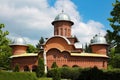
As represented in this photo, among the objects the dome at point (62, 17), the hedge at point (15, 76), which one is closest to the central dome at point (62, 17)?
the dome at point (62, 17)

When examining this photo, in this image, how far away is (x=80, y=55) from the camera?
48.5 meters

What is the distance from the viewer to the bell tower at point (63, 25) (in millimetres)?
54312

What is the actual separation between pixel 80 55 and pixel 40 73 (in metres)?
10.0

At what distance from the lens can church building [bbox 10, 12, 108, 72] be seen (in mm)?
48094

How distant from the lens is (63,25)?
54.5m

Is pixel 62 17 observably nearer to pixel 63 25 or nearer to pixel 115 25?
pixel 63 25

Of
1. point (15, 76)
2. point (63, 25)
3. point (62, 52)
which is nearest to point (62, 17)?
point (63, 25)

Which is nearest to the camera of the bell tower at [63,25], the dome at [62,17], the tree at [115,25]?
the tree at [115,25]

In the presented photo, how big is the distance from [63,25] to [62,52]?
795 centimetres

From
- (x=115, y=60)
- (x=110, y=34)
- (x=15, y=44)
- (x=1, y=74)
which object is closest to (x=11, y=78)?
(x=1, y=74)

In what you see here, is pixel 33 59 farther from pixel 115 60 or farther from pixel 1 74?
pixel 1 74

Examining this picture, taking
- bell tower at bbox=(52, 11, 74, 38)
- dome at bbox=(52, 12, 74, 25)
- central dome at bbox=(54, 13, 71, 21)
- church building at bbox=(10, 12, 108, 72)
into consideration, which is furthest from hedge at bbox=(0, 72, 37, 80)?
central dome at bbox=(54, 13, 71, 21)

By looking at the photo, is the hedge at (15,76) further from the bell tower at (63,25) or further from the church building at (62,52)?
the bell tower at (63,25)

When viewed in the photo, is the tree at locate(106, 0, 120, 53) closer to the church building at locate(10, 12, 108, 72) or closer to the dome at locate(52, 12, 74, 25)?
the church building at locate(10, 12, 108, 72)
